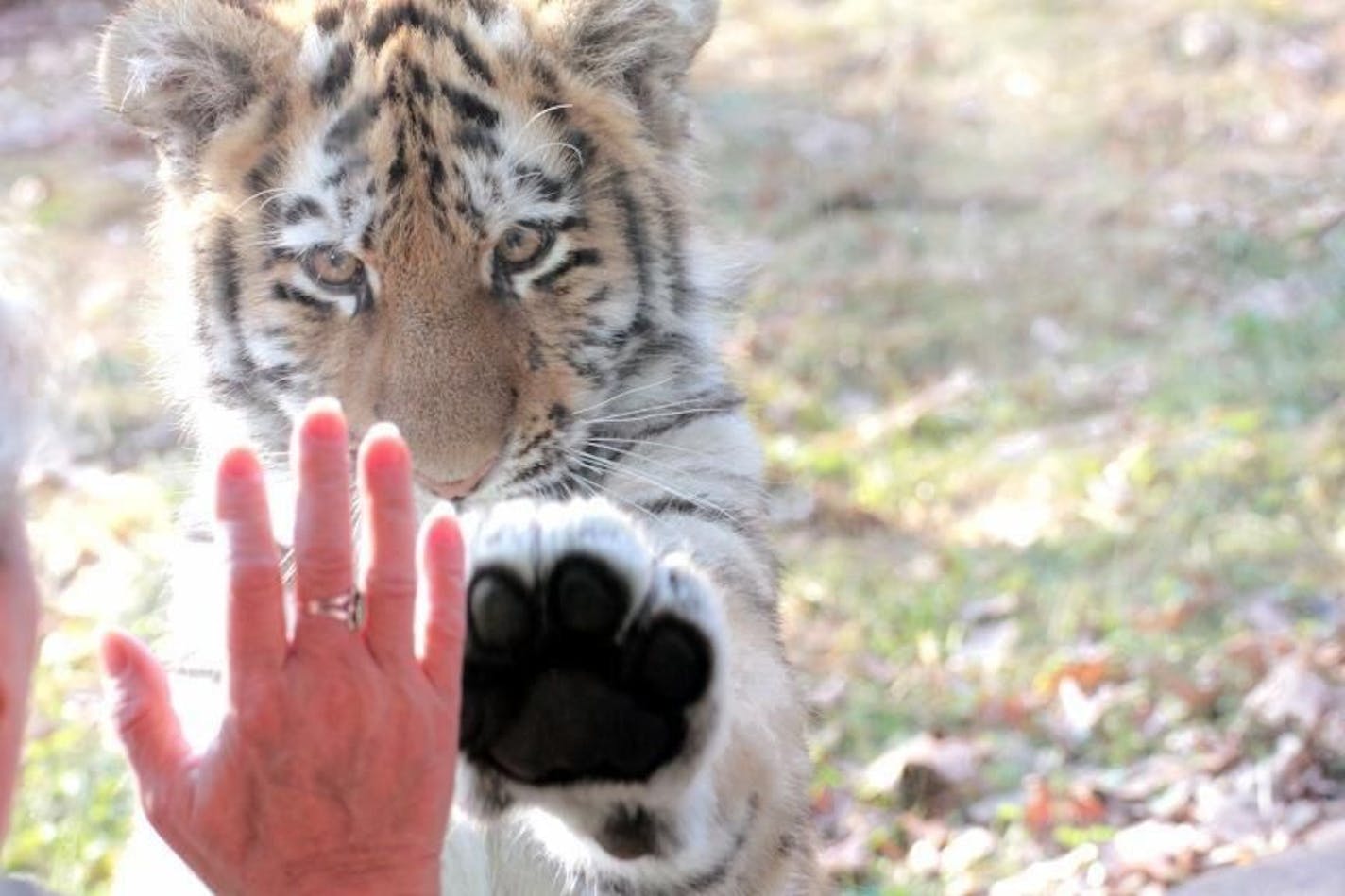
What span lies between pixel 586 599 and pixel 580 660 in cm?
7

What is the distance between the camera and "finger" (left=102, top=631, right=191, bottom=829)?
219 centimetres

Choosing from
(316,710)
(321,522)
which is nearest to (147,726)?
(316,710)

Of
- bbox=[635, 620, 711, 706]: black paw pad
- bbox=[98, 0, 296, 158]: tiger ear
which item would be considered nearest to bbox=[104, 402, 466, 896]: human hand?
bbox=[635, 620, 711, 706]: black paw pad

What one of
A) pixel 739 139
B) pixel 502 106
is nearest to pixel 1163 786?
pixel 502 106

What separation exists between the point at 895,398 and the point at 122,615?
3.00 meters

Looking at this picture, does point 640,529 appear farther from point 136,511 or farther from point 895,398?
point 895,398

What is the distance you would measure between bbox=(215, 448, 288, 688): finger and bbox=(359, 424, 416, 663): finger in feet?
0.36

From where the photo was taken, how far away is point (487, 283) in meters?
3.39

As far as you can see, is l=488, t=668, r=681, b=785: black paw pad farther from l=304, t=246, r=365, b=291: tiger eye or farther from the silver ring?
l=304, t=246, r=365, b=291: tiger eye

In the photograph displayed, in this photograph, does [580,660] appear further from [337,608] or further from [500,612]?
[337,608]

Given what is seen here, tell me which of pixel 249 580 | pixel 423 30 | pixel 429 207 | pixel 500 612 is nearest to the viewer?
pixel 249 580

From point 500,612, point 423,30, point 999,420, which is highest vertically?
point 423,30

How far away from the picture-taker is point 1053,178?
9383 millimetres

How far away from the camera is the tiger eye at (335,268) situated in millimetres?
3410
